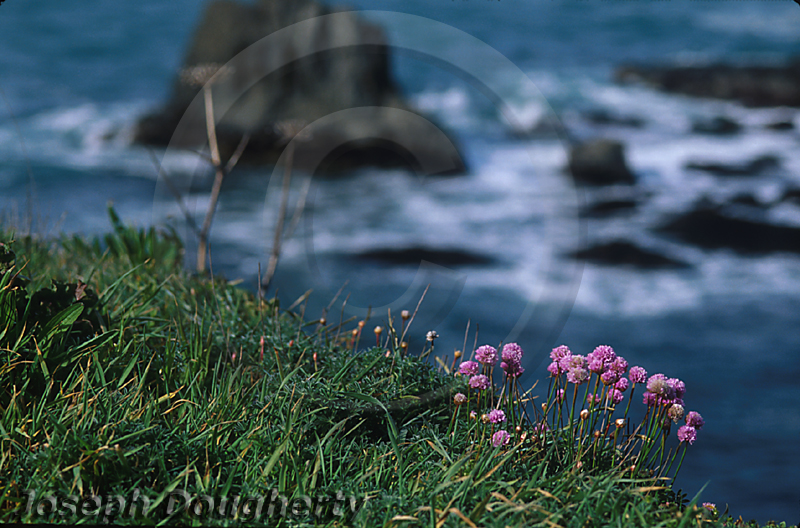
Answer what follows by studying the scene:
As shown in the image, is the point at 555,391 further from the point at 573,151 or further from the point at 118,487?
the point at 573,151

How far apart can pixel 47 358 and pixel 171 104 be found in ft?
38.9

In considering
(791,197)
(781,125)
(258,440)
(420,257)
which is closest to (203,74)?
(258,440)

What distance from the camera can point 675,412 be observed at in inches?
90.8

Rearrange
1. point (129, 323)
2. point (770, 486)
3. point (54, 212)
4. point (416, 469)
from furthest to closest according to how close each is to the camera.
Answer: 1. point (54, 212)
2. point (770, 486)
3. point (129, 323)
4. point (416, 469)

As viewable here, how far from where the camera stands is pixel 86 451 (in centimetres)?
199

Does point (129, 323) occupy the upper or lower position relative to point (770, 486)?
upper

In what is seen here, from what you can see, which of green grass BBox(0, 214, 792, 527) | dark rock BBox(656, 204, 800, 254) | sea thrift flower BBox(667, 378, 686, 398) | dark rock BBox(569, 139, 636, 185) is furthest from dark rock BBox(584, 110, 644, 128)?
sea thrift flower BBox(667, 378, 686, 398)

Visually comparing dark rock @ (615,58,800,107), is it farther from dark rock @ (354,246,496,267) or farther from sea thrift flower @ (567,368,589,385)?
sea thrift flower @ (567,368,589,385)

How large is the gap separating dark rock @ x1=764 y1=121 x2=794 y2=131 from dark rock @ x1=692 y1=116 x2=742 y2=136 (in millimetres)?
561

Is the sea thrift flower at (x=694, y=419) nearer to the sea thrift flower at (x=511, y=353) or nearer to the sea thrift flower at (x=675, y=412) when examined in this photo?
the sea thrift flower at (x=675, y=412)

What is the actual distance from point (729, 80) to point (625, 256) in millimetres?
5873

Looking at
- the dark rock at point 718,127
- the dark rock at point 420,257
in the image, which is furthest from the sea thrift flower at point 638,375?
the dark rock at point 718,127

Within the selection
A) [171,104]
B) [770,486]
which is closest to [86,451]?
[770,486]

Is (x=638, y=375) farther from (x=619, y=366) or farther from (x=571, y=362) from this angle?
(x=571, y=362)
